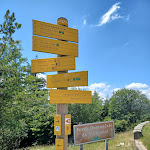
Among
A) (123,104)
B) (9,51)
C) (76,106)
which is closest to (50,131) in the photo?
(76,106)

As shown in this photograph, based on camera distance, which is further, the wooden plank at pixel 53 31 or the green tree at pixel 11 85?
the green tree at pixel 11 85

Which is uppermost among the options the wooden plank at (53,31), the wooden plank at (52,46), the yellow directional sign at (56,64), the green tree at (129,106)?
the wooden plank at (53,31)

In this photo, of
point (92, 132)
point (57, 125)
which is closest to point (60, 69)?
point (57, 125)

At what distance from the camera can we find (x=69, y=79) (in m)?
3.63

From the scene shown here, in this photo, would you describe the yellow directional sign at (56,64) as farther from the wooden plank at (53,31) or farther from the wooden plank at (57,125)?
the wooden plank at (57,125)

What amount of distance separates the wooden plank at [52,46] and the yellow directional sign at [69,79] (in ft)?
1.94

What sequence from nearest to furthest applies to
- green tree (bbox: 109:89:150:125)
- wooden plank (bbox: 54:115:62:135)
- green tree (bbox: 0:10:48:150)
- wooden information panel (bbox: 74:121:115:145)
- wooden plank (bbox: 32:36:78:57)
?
wooden information panel (bbox: 74:121:115:145) → wooden plank (bbox: 54:115:62:135) → wooden plank (bbox: 32:36:78:57) → green tree (bbox: 0:10:48:150) → green tree (bbox: 109:89:150:125)

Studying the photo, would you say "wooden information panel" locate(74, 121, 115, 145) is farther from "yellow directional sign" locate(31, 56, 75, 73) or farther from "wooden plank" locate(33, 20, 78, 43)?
"wooden plank" locate(33, 20, 78, 43)

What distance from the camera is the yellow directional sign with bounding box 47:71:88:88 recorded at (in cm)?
357

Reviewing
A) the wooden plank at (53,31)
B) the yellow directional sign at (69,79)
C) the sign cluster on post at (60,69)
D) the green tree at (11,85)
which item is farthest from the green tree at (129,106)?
the wooden plank at (53,31)

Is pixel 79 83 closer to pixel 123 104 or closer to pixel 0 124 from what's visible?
pixel 0 124

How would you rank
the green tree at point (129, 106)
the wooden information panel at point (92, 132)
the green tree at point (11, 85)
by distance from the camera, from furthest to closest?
1. the green tree at point (129, 106)
2. the green tree at point (11, 85)
3. the wooden information panel at point (92, 132)

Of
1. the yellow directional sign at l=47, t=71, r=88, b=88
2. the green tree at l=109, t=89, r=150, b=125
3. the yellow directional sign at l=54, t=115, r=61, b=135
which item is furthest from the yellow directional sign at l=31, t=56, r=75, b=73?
the green tree at l=109, t=89, r=150, b=125

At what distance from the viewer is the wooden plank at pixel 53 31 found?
3693 mm
